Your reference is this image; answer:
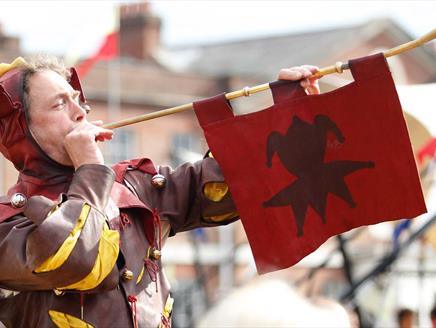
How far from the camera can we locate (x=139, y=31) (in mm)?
36562

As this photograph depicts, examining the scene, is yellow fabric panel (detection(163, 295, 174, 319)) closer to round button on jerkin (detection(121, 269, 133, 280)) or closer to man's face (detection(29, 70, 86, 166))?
round button on jerkin (detection(121, 269, 133, 280))

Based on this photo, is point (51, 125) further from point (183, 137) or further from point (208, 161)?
point (183, 137)

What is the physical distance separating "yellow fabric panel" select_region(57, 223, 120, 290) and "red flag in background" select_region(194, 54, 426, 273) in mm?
519

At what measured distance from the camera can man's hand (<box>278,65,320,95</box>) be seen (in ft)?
11.8

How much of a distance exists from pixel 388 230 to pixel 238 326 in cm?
1159

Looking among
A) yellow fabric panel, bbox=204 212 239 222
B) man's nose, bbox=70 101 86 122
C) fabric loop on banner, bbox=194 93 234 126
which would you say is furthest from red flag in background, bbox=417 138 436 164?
man's nose, bbox=70 101 86 122

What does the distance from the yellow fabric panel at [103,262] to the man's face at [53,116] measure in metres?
0.33

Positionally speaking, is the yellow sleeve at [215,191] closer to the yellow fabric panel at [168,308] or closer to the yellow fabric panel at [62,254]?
the yellow fabric panel at [168,308]

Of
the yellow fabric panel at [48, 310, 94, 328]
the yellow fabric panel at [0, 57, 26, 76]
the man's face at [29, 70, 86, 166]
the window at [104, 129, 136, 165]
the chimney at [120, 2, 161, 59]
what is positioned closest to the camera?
the yellow fabric panel at [48, 310, 94, 328]

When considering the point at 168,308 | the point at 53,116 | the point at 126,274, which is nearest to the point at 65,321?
the point at 126,274

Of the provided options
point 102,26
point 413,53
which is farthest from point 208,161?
point 413,53

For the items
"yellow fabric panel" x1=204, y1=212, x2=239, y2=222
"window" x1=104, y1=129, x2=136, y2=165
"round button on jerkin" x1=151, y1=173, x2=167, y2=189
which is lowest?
"window" x1=104, y1=129, x2=136, y2=165

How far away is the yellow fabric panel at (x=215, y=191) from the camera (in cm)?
372

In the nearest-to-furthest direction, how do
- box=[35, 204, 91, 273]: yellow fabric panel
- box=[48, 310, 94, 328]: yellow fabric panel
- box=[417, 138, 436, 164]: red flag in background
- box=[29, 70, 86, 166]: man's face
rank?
box=[35, 204, 91, 273]: yellow fabric panel
box=[48, 310, 94, 328]: yellow fabric panel
box=[29, 70, 86, 166]: man's face
box=[417, 138, 436, 164]: red flag in background
